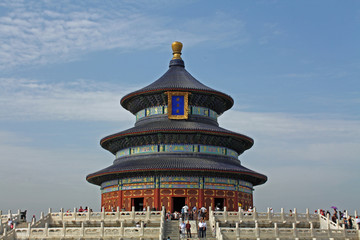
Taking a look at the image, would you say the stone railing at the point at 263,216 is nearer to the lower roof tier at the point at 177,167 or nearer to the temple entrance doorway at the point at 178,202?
the lower roof tier at the point at 177,167

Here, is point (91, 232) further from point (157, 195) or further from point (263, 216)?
point (157, 195)

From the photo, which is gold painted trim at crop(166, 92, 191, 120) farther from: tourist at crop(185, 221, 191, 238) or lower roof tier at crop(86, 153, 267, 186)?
→ tourist at crop(185, 221, 191, 238)

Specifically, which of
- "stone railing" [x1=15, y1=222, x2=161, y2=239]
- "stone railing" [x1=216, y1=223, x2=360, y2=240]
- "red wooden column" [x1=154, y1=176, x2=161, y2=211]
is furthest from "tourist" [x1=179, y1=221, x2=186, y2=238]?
"red wooden column" [x1=154, y1=176, x2=161, y2=211]

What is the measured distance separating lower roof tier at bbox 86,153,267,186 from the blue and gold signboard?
449cm

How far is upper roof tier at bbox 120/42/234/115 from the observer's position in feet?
182

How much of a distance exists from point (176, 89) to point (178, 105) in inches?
65.1

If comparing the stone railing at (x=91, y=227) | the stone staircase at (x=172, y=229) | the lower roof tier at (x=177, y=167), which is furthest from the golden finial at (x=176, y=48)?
the stone staircase at (x=172, y=229)

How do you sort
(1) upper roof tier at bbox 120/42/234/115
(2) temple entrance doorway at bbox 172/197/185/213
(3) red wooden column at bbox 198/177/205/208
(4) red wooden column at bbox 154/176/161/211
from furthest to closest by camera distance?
(1) upper roof tier at bbox 120/42/234/115 → (2) temple entrance doorway at bbox 172/197/185/213 → (3) red wooden column at bbox 198/177/205/208 → (4) red wooden column at bbox 154/176/161/211

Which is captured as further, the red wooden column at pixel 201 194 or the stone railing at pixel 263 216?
the red wooden column at pixel 201 194

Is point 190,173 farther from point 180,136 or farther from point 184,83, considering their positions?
point 184,83

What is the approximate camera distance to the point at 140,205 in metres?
52.0

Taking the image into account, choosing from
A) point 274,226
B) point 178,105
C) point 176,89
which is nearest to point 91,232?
point 274,226

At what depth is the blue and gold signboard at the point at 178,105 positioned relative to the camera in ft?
180

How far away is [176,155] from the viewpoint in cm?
5244
